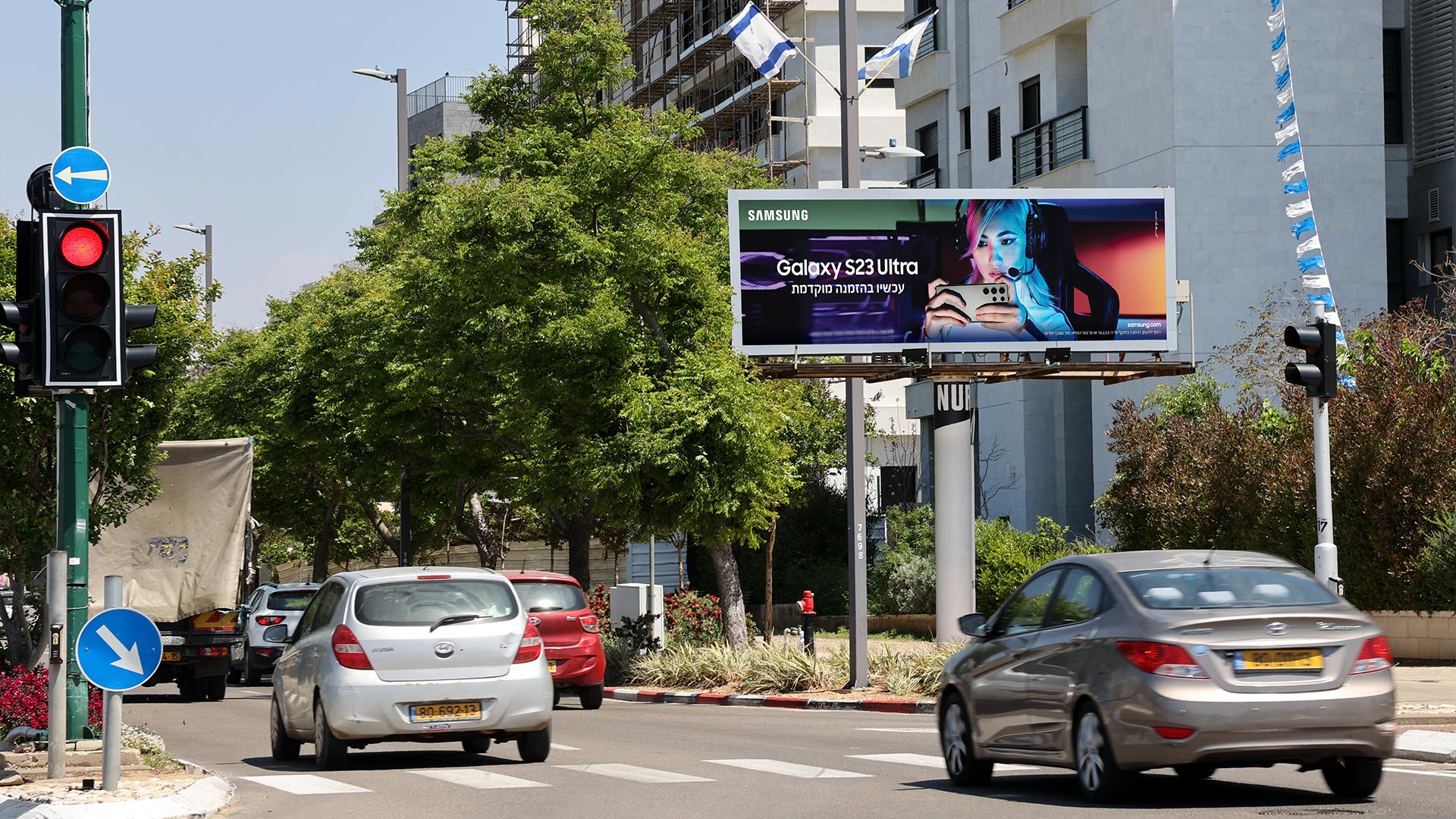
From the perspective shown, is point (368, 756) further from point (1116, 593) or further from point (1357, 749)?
point (1357, 749)

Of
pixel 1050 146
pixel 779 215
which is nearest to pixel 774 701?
pixel 779 215

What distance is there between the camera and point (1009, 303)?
85.3ft

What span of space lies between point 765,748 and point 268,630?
4569mm

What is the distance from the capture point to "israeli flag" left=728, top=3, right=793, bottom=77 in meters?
26.5

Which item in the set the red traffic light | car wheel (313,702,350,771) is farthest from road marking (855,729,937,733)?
the red traffic light

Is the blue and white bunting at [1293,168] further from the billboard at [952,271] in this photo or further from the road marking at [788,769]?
the road marking at [788,769]

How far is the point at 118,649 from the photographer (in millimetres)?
11422

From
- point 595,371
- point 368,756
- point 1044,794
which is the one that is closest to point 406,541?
point 595,371

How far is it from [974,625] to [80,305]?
246 inches

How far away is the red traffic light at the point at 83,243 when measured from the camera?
1169cm

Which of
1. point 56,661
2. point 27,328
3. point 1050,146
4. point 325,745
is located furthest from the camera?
point 1050,146

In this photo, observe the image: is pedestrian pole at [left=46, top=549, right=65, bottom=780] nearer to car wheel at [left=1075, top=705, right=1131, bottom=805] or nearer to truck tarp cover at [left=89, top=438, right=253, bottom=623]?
car wheel at [left=1075, top=705, right=1131, bottom=805]

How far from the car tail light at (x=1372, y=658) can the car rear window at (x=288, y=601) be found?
24.0m

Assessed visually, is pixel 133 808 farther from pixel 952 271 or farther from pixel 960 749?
pixel 952 271
